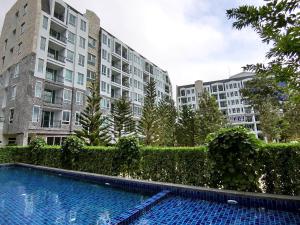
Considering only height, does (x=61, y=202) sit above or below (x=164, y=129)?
below

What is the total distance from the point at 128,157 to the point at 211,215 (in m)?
4.48

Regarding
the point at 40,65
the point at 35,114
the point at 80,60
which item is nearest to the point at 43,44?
the point at 40,65

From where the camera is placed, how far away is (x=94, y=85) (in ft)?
66.1

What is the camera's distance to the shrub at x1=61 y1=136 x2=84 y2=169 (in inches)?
423

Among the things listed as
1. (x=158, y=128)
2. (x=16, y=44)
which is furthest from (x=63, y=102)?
(x=158, y=128)

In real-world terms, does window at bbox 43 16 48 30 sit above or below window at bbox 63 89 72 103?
above

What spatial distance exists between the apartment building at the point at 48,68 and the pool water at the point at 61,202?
48.2ft

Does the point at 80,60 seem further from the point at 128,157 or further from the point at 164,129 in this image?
the point at 128,157

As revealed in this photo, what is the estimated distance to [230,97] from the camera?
65438 millimetres

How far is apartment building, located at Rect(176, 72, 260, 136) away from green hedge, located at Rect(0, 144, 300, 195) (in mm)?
52888

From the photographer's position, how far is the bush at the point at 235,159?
5.59 meters

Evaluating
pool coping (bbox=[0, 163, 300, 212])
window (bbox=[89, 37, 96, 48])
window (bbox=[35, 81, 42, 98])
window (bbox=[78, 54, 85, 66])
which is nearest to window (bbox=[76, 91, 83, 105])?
window (bbox=[78, 54, 85, 66])

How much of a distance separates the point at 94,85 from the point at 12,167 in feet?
32.5

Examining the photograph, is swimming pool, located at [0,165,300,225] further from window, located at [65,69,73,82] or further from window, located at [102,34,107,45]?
window, located at [102,34,107,45]
